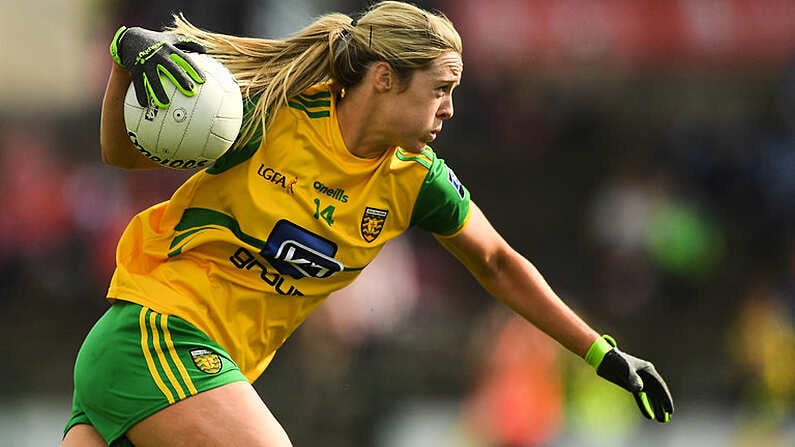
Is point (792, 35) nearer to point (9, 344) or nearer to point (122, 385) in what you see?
point (9, 344)

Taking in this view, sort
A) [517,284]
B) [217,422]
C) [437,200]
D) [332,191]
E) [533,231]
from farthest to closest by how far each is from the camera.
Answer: [533,231], [517,284], [437,200], [332,191], [217,422]

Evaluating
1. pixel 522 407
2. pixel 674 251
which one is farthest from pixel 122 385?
pixel 674 251

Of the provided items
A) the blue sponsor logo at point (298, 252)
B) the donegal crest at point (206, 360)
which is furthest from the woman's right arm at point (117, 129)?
the donegal crest at point (206, 360)

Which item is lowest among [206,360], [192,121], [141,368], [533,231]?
[533,231]

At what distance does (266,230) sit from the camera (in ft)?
15.9

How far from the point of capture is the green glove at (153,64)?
14.7 feet

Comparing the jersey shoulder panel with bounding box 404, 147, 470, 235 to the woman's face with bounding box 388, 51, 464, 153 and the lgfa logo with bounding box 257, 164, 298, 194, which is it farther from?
the lgfa logo with bounding box 257, 164, 298, 194

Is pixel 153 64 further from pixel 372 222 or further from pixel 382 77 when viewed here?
pixel 372 222

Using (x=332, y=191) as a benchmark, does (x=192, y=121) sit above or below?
above

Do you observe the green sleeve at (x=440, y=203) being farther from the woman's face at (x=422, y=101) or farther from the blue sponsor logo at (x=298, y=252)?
the blue sponsor logo at (x=298, y=252)

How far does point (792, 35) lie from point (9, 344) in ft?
29.0

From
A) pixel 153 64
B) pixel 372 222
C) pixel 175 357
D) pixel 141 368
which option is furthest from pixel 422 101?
pixel 141 368

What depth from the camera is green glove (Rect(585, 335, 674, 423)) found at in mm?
5512

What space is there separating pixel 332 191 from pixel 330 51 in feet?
1.58
